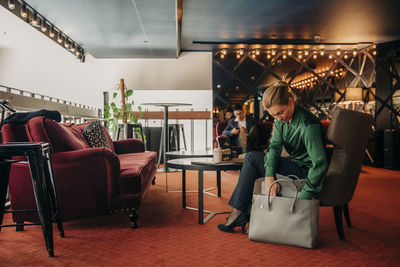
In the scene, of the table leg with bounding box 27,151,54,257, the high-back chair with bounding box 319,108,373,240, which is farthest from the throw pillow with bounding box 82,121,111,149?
the high-back chair with bounding box 319,108,373,240

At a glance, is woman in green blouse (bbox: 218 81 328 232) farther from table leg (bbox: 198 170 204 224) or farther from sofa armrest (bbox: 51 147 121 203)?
sofa armrest (bbox: 51 147 121 203)

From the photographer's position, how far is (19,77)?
5.18 m

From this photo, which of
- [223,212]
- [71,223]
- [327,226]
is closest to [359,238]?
[327,226]

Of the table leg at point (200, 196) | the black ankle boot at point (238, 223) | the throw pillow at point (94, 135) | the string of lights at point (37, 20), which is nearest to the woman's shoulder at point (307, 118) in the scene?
the black ankle boot at point (238, 223)

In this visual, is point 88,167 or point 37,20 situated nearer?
point 88,167

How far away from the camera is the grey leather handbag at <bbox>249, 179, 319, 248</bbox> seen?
1.68m

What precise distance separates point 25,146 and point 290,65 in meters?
6.64

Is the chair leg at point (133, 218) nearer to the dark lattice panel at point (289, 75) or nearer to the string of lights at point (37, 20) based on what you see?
the string of lights at point (37, 20)

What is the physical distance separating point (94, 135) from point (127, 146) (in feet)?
Answer: 3.02

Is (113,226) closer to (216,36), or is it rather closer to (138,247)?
(138,247)

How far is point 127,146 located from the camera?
153 inches

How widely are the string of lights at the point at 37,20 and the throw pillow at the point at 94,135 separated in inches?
86.1

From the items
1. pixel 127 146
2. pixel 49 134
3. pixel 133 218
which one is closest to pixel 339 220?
pixel 133 218

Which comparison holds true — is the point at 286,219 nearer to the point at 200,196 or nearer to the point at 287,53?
the point at 200,196
